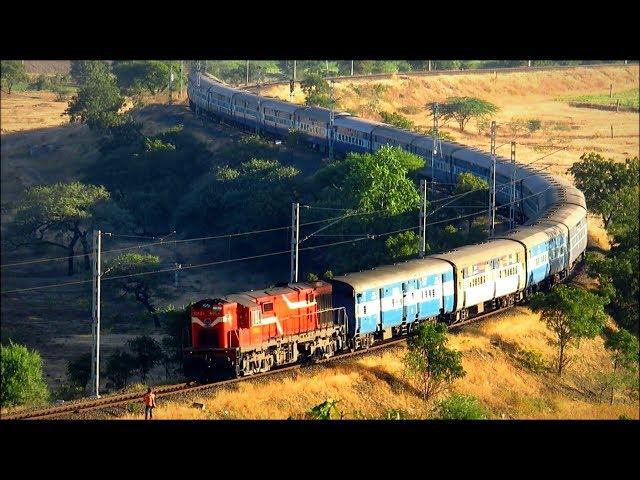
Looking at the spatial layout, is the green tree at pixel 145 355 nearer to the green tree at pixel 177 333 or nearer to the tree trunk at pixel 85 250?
the green tree at pixel 177 333

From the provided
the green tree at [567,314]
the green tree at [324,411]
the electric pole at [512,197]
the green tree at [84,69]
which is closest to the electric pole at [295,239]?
the green tree at [324,411]

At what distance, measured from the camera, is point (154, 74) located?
139125mm

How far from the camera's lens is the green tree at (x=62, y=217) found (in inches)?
3132

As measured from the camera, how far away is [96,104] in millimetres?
118062

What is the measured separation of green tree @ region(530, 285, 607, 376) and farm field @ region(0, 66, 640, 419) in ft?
4.41

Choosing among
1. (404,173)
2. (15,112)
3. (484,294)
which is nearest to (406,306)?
(484,294)

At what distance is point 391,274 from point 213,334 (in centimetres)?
895

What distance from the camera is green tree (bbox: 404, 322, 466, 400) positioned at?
43.5m

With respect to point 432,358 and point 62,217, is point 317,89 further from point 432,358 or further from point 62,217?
point 432,358

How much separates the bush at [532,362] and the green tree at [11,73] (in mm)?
98308
